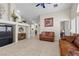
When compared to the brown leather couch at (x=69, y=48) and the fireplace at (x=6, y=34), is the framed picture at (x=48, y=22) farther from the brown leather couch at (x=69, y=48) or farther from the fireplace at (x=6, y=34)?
the fireplace at (x=6, y=34)

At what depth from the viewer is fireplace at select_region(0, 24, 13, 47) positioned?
4652mm

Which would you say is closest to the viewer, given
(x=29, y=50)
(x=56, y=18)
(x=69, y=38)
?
(x=29, y=50)

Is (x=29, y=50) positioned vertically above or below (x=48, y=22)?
below

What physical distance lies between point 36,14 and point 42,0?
10.5 feet

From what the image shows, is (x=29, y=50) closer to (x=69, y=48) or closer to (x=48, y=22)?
(x=48, y=22)

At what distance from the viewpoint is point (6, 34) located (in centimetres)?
503

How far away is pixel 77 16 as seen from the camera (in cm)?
465

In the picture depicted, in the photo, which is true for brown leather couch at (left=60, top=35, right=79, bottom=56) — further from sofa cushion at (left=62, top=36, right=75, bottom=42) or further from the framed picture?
the framed picture

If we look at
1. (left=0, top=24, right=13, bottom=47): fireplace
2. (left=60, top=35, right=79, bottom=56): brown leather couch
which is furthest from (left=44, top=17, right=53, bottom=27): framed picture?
(left=0, top=24, right=13, bottom=47): fireplace

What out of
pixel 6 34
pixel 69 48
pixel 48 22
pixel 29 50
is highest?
pixel 48 22

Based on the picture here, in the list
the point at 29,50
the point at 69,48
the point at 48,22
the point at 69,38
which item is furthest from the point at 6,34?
the point at 69,48

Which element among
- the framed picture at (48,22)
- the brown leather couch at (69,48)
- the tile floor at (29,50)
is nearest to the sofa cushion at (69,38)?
the brown leather couch at (69,48)

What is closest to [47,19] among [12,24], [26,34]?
[12,24]

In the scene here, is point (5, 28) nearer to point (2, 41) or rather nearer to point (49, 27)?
point (2, 41)
